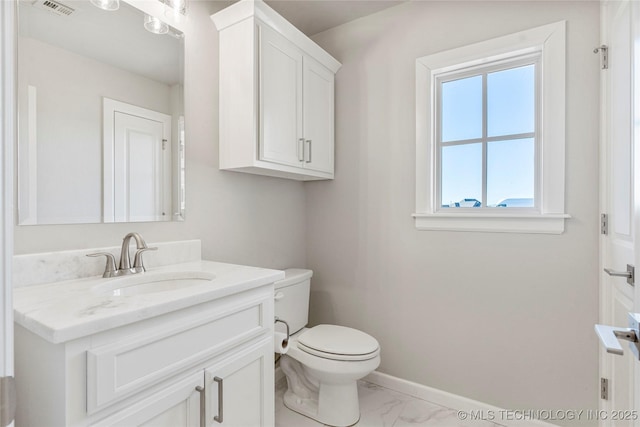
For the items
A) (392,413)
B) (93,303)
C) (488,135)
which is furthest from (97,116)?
(392,413)

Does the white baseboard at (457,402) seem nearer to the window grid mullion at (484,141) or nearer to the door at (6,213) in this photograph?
the window grid mullion at (484,141)

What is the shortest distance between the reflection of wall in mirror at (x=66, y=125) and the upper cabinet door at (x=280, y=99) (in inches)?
25.2

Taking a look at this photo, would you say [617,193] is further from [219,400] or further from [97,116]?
[97,116]

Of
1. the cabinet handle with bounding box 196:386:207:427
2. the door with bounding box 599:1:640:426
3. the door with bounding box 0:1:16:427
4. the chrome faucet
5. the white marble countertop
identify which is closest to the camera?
the door with bounding box 0:1:16:427

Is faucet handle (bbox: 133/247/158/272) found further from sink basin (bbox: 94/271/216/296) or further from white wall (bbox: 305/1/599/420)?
white wall (bbox: 305/1/599/420)

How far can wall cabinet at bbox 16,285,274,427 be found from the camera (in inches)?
28.2

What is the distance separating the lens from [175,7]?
1.43 meters

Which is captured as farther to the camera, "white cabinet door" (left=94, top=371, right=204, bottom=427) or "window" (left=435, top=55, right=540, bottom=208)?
"window" (left=435, top=55, right=540, bottom=208)

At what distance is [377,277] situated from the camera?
2111 millimetres

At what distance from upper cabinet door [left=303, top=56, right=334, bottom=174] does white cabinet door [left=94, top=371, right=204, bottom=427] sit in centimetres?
132

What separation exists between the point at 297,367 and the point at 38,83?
180cm

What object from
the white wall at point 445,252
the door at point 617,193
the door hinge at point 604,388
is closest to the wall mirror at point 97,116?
the white wall at point 445,252

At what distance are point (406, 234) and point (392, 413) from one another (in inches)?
40.5

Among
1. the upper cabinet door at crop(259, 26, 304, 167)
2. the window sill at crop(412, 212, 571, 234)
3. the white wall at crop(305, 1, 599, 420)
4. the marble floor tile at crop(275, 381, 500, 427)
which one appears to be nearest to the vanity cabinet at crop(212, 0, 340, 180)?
the upper cabinet door at crop(259, 26, 304, 167)
